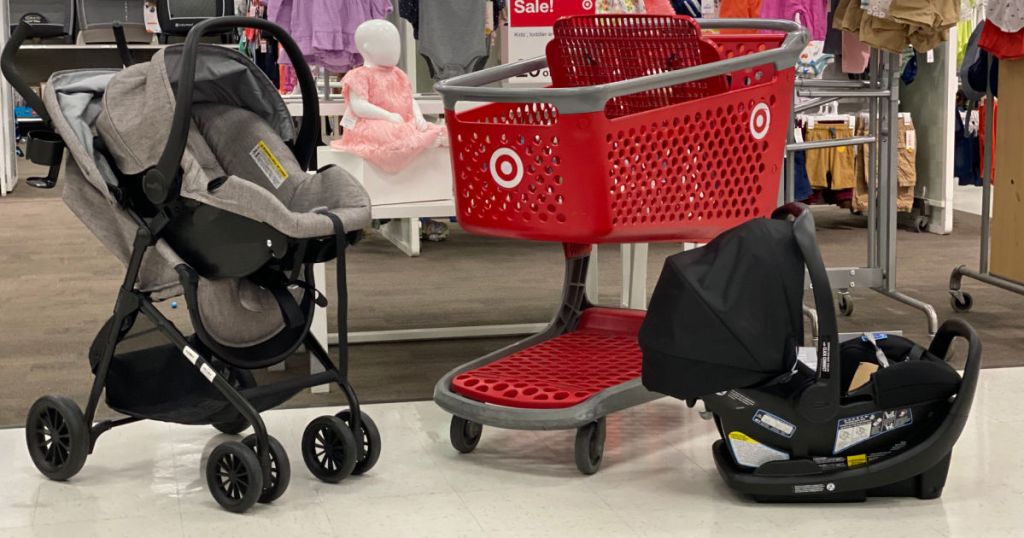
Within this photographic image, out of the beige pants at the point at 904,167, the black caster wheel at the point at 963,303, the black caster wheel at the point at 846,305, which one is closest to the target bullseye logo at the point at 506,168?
the black caster wheel at the point at 846,305

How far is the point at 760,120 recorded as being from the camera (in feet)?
9.94

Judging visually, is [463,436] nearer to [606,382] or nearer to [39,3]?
[606,382]

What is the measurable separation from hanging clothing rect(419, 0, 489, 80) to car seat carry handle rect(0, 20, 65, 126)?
9.62 ft

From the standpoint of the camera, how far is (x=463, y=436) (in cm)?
308

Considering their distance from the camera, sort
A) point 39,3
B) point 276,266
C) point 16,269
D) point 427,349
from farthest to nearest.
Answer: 1. point 39,3
2. point 16,269
3. point 427,349
4. point 276,266

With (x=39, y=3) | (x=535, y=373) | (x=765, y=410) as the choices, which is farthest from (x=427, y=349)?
(x=39, y=3)

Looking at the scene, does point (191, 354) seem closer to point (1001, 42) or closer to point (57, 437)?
point (57, 437)

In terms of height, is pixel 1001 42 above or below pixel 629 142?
above

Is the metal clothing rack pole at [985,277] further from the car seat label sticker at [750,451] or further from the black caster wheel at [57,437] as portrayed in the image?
the black caster wheel at [57,437]

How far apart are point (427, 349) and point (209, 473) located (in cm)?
167

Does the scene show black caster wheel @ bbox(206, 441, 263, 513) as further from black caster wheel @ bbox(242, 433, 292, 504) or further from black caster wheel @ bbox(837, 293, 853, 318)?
black caster wheel @ bbox(837, 293, 853, 318)

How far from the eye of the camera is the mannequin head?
4.04m

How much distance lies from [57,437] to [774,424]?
161 centimetres

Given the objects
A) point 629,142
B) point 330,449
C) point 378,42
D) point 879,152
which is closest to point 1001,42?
point 879,152
